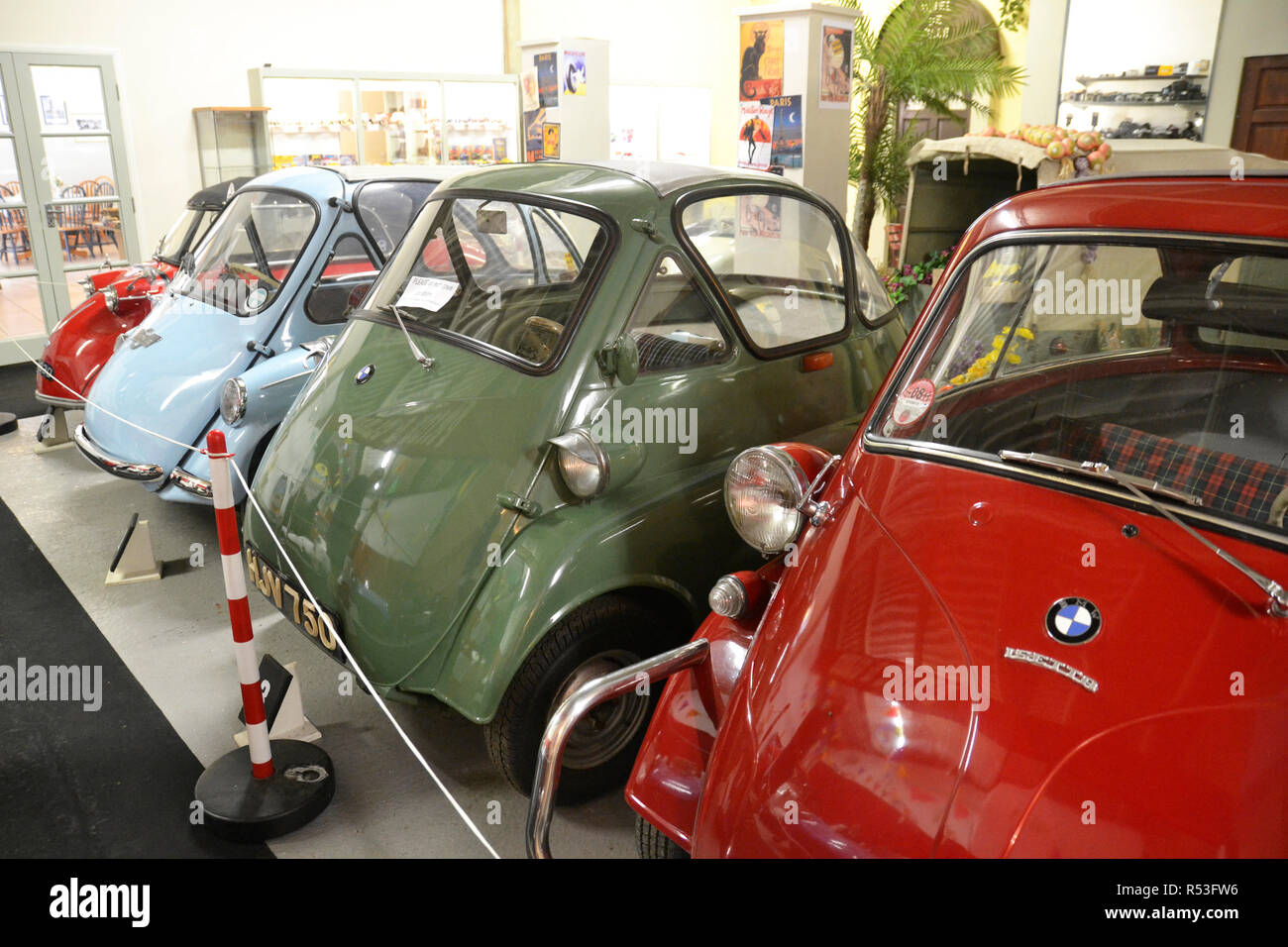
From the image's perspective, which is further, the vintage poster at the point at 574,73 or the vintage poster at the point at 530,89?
the vintage poster at the point at 530,89

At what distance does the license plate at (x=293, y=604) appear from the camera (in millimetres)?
3029

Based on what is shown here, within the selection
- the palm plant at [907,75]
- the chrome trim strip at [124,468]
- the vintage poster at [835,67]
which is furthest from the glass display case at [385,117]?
the chrome trim strip at [124,468]

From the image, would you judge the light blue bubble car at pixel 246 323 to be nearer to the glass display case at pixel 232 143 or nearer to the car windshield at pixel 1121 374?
the car windshield at pixel 1121 374

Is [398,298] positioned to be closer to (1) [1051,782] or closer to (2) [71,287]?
(1) [1051,782]

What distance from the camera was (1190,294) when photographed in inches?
103

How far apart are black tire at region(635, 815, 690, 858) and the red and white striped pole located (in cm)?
127

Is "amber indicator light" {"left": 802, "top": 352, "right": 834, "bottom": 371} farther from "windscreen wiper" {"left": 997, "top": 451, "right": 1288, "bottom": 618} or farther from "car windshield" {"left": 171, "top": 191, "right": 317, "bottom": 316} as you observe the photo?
"car windshield" {"left": 171, "top": 191, "right": 317, "bottom": 316}

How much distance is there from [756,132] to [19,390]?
6470 millimetres

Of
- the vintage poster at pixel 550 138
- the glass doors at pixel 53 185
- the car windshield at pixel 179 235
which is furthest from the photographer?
the glass doors at pixel 53 185

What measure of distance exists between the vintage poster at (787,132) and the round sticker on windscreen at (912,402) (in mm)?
4511

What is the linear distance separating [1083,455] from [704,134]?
12.5 m

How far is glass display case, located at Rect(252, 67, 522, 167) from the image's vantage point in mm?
9852

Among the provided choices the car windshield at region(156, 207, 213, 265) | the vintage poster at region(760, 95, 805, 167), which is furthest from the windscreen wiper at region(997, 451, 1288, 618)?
the car windshield at region(156, 207, 213, 265)

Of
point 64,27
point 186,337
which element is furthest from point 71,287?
point 186,337
